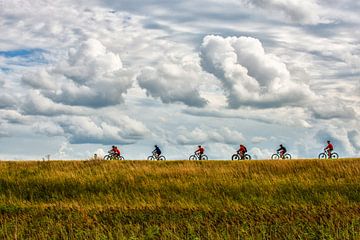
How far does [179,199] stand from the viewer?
25016mm

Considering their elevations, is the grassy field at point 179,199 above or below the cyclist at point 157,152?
below

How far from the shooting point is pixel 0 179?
29.8 metres

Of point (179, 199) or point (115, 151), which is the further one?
point (115, 151)

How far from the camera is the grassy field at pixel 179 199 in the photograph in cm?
1543

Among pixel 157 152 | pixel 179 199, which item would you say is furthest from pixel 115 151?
pixel 179 199

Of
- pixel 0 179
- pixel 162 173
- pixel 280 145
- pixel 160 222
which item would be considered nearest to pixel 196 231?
pixel 160 222

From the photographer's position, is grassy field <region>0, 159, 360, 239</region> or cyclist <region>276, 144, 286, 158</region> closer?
grassy field <region>0, 159, 360, 239</region>

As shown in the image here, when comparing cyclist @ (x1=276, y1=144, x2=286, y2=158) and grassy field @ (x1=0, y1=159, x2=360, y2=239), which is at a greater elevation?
cyclist @ (x1=276, y1=144, x2=286, y2=158)

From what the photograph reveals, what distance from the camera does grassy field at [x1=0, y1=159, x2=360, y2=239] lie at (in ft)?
50.6

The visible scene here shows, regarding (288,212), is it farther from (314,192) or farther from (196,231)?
(314,192)

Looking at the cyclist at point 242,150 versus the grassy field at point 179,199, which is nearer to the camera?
the grassy field at point 179,199

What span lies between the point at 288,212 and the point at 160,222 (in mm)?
5141

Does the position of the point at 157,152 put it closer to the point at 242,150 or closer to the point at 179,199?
the point at 242,150

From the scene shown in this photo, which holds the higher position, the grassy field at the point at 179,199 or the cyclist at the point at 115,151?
the cyclist at the point at 115,151
